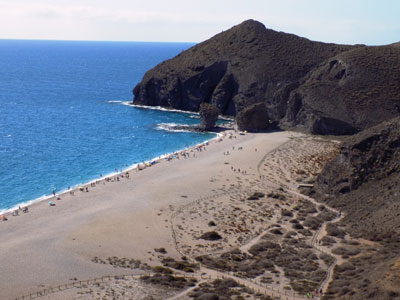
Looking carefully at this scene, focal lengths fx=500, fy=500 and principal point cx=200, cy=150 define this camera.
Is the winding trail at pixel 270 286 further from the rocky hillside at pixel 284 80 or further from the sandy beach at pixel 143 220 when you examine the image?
the rocky hillside at pixel 284 80

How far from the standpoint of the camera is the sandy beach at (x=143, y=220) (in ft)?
135

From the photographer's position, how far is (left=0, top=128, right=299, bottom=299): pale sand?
Answer: 4016 centimetres

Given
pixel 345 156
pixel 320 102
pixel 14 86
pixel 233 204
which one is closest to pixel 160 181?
pixel 233 204

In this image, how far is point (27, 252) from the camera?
43594 millimetres

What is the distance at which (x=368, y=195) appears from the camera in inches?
2140

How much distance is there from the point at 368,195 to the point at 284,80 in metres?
63.3

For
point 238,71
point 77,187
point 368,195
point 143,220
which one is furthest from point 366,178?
point 238,71

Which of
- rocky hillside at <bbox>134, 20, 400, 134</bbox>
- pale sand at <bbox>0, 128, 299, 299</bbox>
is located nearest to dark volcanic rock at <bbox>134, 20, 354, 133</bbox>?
rocky hillside at <bbox>134, 20, 400, 134</bbox>

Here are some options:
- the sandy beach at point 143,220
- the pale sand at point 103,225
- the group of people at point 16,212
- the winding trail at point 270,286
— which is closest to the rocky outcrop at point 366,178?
the winding trail at point 270,286

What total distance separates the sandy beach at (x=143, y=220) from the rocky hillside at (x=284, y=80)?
904 inches

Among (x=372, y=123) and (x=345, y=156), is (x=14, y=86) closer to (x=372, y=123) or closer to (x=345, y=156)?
(x=372, y=123)

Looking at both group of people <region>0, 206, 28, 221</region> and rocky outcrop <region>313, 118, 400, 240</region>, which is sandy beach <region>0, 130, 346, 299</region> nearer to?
group of people <region>0, 206, 28, 221</region>

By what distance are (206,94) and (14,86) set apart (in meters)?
80.1

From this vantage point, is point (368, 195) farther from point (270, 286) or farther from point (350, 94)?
point (350, 94)
